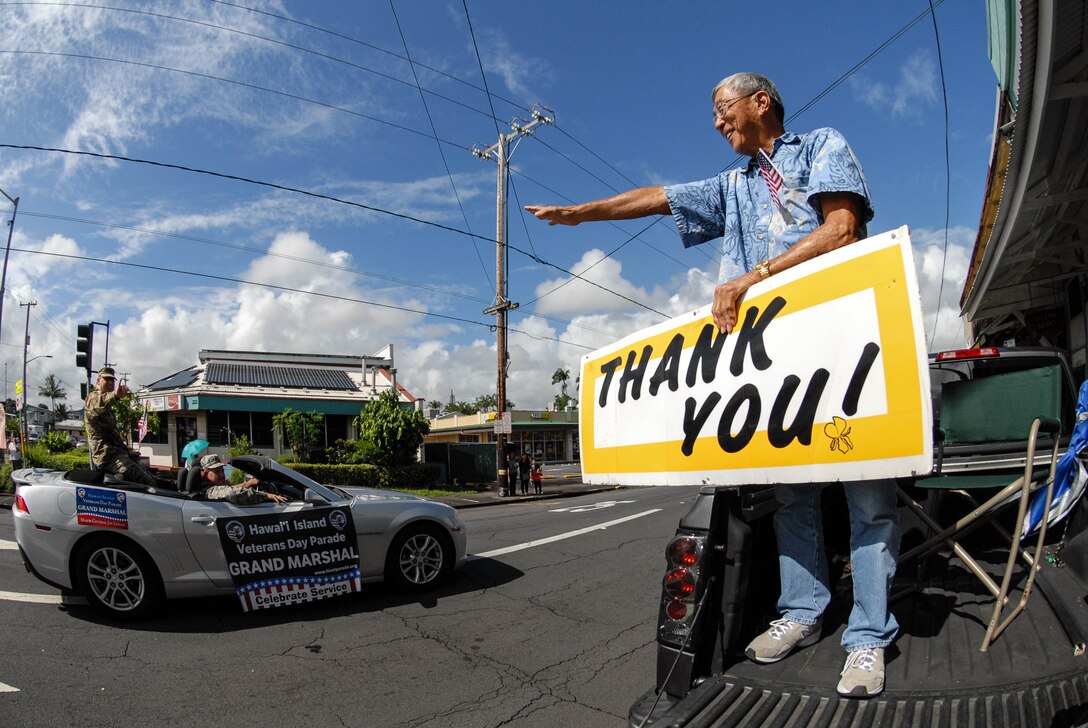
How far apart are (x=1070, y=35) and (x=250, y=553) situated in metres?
7.88

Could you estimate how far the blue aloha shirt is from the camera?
2.26m

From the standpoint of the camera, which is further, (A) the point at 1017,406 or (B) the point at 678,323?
(A) the point at 1017,406

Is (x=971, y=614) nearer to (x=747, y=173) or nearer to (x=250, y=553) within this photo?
(x=747, y=173)

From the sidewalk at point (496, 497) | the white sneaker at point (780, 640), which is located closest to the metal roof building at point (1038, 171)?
the white sneaker at point (780, 640)

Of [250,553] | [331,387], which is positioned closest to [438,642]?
[250,553]

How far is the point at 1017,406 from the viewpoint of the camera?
13.3 ft

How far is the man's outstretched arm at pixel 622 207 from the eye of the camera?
9.22ft

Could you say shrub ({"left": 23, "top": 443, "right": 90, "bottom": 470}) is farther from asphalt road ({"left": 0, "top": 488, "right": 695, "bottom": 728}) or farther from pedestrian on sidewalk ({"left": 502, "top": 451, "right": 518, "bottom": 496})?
asphalt road ({"left": 0, "top": 488, "right": 695, "bottom": 728})

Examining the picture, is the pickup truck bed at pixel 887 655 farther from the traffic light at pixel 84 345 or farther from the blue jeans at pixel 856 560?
the traffic light at pixel 84 345

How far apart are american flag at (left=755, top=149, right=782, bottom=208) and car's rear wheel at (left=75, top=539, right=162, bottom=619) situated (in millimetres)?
4980

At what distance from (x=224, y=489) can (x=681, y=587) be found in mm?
4412

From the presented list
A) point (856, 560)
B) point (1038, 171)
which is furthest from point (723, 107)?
point (1038, 171)

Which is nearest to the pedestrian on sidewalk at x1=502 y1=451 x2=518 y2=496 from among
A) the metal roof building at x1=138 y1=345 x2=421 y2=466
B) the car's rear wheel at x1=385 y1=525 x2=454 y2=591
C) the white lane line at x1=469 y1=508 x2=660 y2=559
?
the metal roof building at x1=138 y1=345 x2=421 y2=466

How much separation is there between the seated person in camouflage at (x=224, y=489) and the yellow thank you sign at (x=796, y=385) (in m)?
3.88
